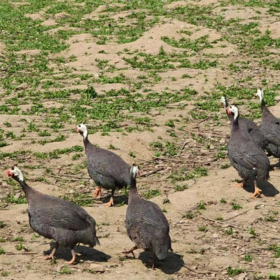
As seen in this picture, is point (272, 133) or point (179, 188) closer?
point (179, 188)

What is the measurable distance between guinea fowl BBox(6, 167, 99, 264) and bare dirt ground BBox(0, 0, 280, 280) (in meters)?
0.34

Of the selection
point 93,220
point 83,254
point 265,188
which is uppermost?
point 93,220

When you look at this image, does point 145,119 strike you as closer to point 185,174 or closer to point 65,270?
point 185,174

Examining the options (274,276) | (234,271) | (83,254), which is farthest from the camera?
(83,254)

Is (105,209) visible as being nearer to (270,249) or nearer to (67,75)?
(270,249)

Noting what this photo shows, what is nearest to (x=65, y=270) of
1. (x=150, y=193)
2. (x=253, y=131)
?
(x=150, y=193)

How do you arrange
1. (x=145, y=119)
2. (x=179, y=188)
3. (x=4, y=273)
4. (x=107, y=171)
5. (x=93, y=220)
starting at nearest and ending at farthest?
(x=4, y=273) < (x=93, y=220) < (x=107, y=171) < (x=179, y=188) < (x=145, y=119)

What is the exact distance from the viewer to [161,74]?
1884 centimetres

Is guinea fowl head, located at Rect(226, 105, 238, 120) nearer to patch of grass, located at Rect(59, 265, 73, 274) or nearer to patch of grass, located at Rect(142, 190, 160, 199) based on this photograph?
patch of grass, located at Rect(142, 190, 160, 199)

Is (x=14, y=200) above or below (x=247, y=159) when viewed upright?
below

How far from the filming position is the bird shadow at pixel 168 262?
8.16 meters

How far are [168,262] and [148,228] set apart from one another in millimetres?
693

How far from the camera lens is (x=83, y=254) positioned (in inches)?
340

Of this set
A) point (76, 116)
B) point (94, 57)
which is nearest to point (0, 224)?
point (76, 116)
